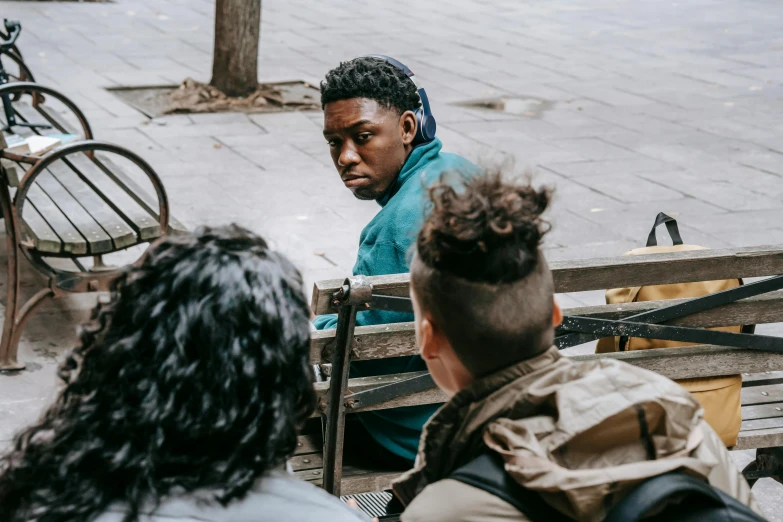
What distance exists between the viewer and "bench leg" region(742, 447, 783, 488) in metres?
3.32

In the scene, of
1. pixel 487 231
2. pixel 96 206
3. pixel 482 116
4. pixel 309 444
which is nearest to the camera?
pixel 487 231

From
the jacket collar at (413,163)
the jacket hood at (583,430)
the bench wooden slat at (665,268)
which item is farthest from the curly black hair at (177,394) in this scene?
the jacket collar at (413,163)

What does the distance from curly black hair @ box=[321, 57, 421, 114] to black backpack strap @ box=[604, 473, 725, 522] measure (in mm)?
1945

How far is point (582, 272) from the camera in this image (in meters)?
2.77

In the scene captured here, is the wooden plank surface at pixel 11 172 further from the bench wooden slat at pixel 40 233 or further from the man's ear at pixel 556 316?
the man's ear at pixel 556 316

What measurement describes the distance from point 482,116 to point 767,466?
5852 millimetres

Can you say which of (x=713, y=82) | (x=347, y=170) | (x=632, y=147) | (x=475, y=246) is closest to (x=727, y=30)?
(x=713, y=82)

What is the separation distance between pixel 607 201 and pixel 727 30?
8.26 metres

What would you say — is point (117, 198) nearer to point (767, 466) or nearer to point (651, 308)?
point (651, 308)

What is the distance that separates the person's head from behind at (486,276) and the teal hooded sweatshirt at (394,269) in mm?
1017

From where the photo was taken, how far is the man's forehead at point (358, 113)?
3136 millimetres

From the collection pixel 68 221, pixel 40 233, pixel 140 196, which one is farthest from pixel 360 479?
pixel 140 196

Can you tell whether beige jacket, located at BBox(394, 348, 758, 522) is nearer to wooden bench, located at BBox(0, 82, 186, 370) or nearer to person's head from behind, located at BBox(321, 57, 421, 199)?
person's head from behind, located at BBox(321, 57, 421, 199)

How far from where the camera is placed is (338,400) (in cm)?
269
